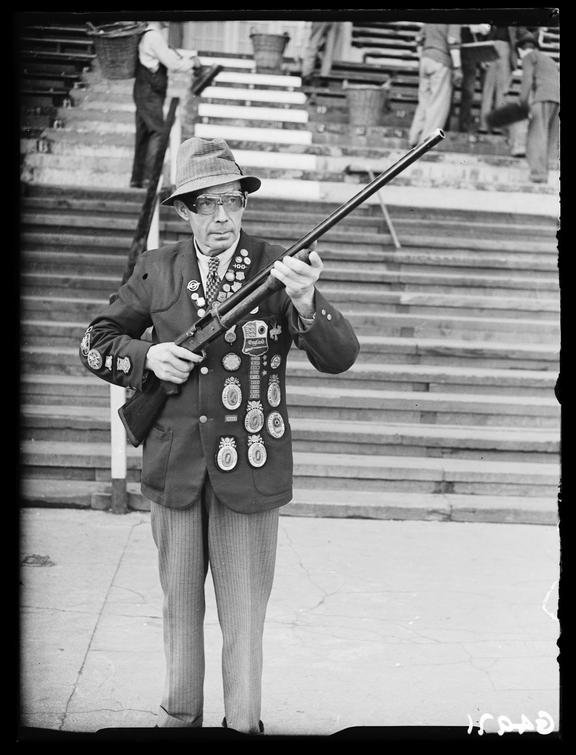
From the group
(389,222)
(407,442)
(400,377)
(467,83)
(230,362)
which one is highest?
(467,83)

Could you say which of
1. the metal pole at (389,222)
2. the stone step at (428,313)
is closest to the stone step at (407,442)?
the stone step at (428,313)

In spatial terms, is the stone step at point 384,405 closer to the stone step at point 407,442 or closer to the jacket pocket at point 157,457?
the stone step at point 407,442

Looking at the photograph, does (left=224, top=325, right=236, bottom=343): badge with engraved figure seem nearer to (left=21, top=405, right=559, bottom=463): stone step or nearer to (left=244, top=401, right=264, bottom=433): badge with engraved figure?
(left=244, top=401, right=264, bottom=433): badge with engraved figure

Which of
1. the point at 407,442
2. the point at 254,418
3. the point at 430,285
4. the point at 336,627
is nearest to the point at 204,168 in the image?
the point at 254,418

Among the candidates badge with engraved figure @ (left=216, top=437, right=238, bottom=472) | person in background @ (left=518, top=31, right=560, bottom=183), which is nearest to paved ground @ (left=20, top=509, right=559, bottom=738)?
badge with engraved figure @ (left=216, top=437, right=238, bottom=472)

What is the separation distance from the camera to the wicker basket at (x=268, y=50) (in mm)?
14039

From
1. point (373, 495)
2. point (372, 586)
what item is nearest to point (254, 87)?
point (373, 495)

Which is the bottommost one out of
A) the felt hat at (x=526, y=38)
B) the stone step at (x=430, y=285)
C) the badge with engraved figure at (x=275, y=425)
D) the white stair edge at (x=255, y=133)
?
the badge with engraved figure at (x=275, y=425)

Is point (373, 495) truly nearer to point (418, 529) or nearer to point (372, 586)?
point (418, 529)

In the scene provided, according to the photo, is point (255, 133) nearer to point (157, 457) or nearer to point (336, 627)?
point (336, 627)

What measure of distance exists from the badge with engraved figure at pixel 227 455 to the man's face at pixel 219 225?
1.98ft

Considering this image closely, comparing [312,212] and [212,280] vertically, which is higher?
[312,212]

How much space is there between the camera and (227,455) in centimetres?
329

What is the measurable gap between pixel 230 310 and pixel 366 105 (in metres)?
9.83
